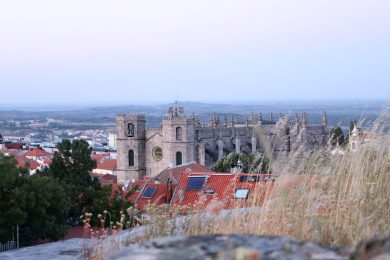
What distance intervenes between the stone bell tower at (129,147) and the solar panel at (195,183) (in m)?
33.4

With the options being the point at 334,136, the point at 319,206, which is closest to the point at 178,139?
the point at 334,136

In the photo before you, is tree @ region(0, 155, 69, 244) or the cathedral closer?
tree @ region(0, 155, 69, 244)

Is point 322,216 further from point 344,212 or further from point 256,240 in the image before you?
point 256,240

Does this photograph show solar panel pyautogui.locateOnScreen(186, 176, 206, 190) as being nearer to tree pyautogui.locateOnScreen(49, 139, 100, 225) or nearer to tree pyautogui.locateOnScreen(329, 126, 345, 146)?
tree pyautogui.locateOnScreen(49, 139, 100, 225)

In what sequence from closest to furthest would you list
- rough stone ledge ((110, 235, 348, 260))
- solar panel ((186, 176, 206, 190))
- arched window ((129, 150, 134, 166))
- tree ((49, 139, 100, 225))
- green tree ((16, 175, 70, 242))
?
1. rough stone ledge ((110, 235, 348, 260))
2. green tree ((16, 175, 70, 242))
3. solar panel ((186, 176, 206, 190))
4. tree ((49, 139, 100, 225))
5. arched window ((129, 150, 134, 166))

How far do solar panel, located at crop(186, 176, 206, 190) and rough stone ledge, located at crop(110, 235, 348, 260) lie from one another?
67.6 feet

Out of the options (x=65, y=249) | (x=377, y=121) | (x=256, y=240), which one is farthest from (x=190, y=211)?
(x=256, y=240)

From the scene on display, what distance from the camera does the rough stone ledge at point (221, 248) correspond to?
259cm

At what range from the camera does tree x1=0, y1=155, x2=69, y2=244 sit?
18141 millimetres

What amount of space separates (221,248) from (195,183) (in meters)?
21.7

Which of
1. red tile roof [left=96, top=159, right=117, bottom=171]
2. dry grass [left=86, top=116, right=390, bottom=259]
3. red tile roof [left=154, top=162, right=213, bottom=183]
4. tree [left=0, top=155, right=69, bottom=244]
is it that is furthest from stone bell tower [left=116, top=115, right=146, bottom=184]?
dry grass [left=86, top=116, right=390, bottom=259]

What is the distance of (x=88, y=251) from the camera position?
6293mm

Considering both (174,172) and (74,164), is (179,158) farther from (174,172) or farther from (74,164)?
(74,164)

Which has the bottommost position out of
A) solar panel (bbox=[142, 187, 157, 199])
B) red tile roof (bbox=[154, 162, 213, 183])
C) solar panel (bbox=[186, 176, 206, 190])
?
red tile roof (bbox=[154, 162, 213, 183])
